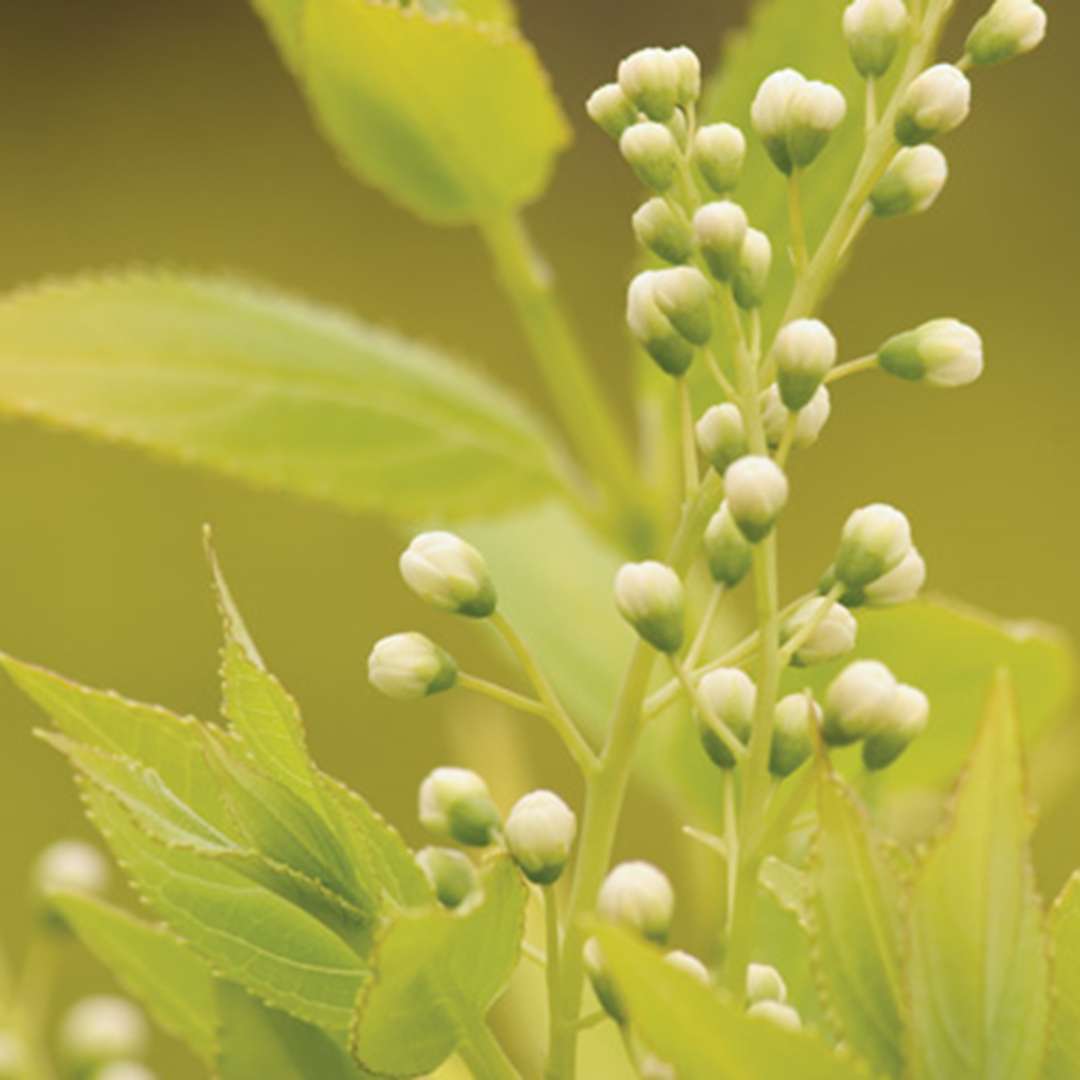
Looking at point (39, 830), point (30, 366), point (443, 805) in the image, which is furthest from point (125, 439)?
point (39, 830)

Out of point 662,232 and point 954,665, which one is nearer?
point 662,232

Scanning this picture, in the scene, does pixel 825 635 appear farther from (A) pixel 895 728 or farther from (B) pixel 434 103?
(B) pixel 434 103

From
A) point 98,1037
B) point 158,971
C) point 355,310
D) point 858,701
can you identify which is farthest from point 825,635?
point 355,310

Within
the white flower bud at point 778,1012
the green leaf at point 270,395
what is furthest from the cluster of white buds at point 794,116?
the green leaf at point 270,395

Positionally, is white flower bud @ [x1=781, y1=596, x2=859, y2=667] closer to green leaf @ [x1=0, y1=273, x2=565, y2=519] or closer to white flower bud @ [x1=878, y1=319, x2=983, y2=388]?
white flower bud @ [x1=878, y1=319, x2=983, y2=388]

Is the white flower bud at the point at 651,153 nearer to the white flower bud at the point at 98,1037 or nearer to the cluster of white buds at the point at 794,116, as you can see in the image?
the cluster of white buds at the point at 794,116

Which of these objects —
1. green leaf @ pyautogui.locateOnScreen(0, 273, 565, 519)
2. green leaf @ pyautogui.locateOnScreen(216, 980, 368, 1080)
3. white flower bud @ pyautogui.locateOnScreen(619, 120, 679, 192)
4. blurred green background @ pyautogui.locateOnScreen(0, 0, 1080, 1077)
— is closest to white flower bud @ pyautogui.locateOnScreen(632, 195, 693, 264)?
white flower bud @ pyautogui.locateOnScreen(619, 120, 679, 192)
